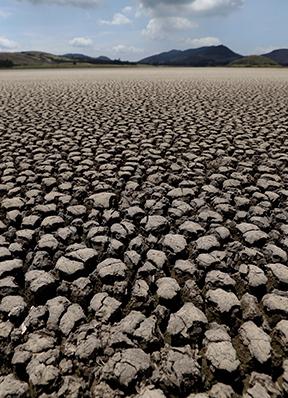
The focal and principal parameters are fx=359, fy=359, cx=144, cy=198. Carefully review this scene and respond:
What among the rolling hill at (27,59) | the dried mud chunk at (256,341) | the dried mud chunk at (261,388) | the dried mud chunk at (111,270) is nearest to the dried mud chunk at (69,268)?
the dried mud chunk at (111,270)

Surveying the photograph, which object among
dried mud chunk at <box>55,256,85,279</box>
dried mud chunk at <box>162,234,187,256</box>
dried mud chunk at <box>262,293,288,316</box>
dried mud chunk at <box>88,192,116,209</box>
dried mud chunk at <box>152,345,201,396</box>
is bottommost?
dried mud chunk at <box>88,192,116,209</box>

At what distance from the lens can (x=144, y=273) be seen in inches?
98.3

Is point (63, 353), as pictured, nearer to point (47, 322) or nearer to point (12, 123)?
point (47, 322)

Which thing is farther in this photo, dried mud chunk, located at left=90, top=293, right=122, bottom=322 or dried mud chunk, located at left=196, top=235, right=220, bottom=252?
dried mud chunk, located at left=196, top=235, right=220, bottom=252

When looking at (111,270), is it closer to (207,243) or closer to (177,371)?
(207,243)

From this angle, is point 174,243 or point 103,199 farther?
point 103,199

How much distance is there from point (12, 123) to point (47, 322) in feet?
21.3

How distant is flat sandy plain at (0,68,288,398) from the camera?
1.76m

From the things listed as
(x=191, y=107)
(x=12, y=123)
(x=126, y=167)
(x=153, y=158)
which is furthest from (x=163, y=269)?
(x=191, y=107)

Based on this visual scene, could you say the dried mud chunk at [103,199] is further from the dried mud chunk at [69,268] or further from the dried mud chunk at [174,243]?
the dried mud chunk at [69,268]

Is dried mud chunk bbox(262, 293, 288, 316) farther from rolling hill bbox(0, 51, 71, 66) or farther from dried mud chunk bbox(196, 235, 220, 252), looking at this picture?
rolling hill bbox(0, 51, 71, 66)

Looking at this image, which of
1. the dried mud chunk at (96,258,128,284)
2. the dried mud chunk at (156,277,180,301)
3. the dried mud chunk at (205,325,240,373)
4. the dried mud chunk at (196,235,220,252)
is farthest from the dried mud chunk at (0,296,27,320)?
the dried mud chunk at (196,235,220,252)

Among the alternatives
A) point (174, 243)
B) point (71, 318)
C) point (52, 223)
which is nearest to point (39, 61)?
point (52, 223)

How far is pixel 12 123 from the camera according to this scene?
7711mm
